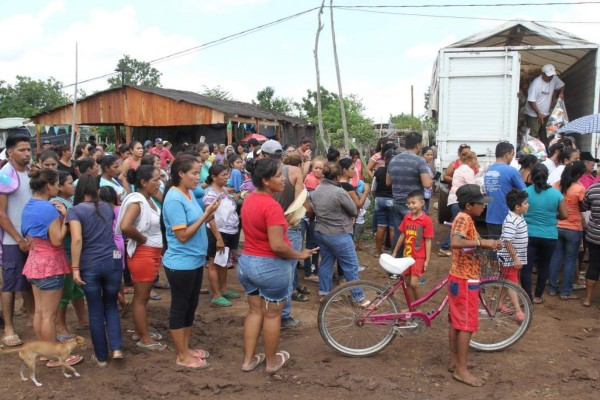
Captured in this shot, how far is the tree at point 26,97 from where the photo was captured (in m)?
41.2

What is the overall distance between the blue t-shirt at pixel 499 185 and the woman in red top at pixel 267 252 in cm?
324

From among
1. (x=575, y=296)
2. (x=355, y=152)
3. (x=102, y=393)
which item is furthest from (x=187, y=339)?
(x=355, y=152)

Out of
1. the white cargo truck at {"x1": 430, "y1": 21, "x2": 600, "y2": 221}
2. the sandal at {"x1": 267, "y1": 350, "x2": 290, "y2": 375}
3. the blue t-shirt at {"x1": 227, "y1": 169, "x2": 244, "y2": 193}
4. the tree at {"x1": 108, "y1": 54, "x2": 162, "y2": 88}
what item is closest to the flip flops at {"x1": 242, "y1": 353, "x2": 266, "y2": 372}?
the sandal at {"x1": 267, "y1": 350, "x2": 290, "y2": 375}

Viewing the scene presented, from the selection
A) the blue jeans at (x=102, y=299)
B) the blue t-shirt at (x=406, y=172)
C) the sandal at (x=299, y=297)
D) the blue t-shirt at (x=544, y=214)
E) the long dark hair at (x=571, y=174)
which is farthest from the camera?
the blue t-shirt at (x=406, y=172)

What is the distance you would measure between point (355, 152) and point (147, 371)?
21.6 feet

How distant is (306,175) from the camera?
6797mm

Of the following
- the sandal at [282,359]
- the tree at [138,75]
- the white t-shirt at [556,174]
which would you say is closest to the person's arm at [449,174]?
the white t-shirt at [556,174]

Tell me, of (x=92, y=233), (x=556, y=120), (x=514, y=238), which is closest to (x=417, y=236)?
(x=514, y=238)

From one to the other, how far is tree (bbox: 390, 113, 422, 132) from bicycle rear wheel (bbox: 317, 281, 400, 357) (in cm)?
3303

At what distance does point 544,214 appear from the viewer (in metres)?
5.54

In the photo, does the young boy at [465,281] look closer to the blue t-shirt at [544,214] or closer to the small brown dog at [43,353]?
the blue t-shirt at [544,214]

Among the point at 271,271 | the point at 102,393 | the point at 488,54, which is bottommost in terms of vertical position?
the point at 102,393

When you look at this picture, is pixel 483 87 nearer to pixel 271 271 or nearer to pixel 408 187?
pixel 408 187

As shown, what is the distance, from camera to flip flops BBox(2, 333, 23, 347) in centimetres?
455
